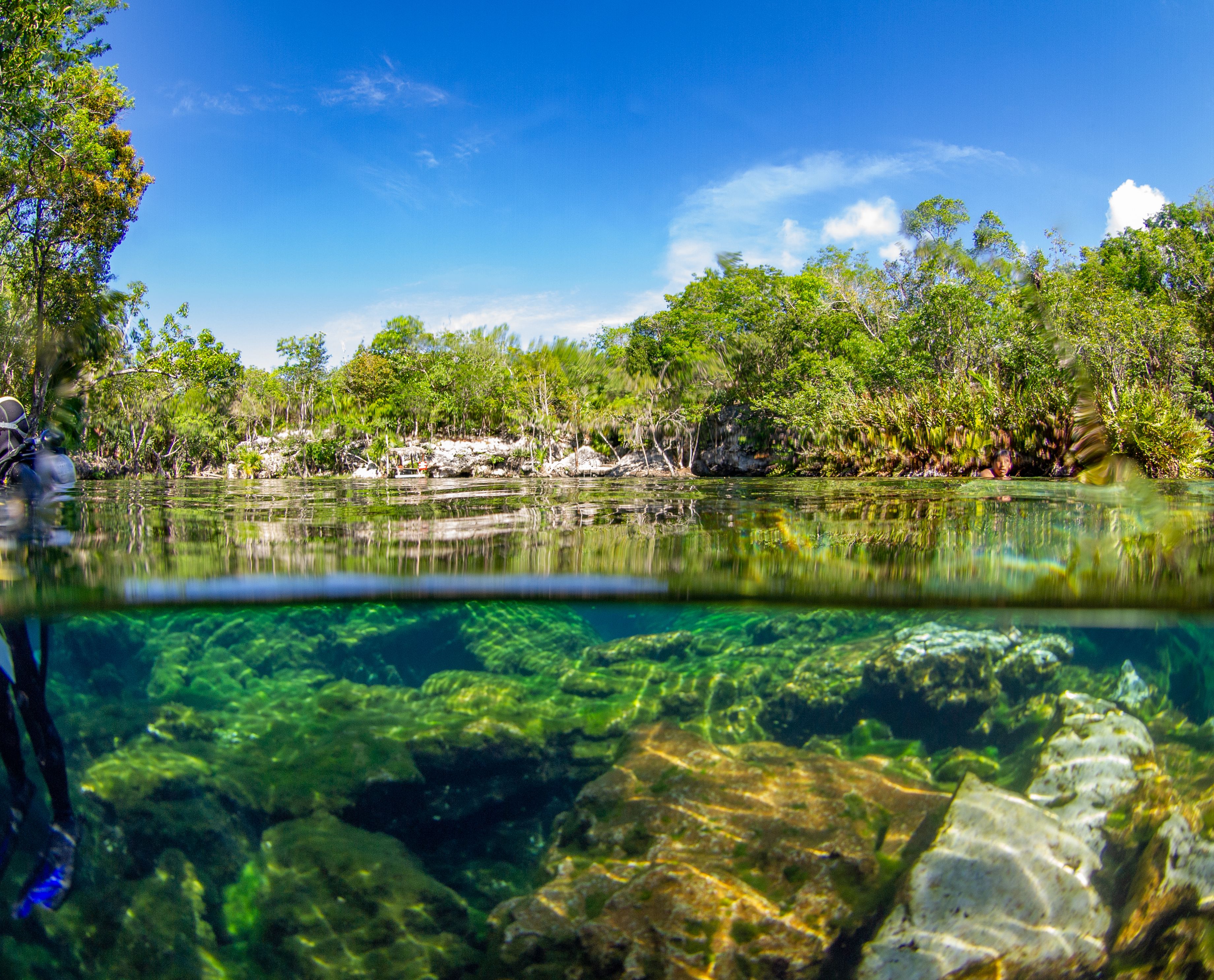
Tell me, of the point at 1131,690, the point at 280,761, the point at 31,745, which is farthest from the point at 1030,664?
the point at 31,745

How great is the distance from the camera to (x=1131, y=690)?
6.12m

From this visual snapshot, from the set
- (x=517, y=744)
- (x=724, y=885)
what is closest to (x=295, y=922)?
(x=517, y=744)

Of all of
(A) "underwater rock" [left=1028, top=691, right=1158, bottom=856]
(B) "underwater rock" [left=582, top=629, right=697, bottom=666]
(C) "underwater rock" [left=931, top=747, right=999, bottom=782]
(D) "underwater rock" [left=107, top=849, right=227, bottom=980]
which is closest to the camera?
(D) "underwater rock" [left=107, top=849, right=227, bottom=980]

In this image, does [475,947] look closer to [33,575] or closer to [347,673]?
[347,673]

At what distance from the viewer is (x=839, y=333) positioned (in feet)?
133

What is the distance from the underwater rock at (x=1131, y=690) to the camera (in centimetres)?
589

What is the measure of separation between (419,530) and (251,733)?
2.54m

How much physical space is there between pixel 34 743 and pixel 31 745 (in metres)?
0.59

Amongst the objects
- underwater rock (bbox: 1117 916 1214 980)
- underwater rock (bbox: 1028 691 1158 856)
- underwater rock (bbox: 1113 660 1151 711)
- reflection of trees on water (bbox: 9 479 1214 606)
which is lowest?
underwater rock (bbox: 1117 916 1214 980)

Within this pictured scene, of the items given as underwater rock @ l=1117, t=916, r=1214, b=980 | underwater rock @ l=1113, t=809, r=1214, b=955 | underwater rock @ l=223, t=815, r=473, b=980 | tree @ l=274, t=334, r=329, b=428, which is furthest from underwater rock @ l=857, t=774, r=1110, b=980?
tree @ l=274, t=334, r=329, b=428

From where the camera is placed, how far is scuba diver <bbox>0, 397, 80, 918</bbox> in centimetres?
514

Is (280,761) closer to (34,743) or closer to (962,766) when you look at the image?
(34,743)

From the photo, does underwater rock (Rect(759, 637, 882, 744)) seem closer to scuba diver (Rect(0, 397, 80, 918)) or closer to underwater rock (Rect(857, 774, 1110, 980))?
underwater rock (Rect(857, 774, 1110, 980))

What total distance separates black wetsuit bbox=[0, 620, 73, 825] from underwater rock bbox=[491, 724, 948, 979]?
3.76 metres
